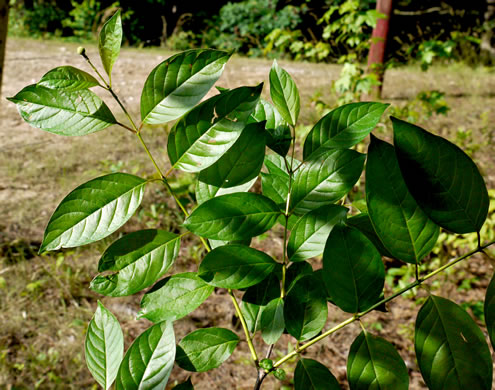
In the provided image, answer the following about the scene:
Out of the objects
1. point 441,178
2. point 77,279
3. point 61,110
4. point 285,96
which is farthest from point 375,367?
point 77,279

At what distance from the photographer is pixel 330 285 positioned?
390mm

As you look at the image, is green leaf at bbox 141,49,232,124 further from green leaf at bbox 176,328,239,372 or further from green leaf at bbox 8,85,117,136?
green leaf at bbox 176,328,239,372

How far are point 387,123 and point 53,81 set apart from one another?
423cm

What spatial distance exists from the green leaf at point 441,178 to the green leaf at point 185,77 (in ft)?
0.64

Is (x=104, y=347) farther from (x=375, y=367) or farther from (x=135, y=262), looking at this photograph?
(x=375, y=367)

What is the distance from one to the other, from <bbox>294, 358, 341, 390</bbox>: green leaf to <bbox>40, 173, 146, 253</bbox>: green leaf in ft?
0.76

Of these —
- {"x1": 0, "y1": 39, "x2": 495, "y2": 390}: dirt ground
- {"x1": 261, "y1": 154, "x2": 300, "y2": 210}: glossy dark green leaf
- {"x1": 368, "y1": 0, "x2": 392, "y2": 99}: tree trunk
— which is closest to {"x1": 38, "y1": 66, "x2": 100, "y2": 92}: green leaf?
{"x1": 261, "y1": 154, "x2": 300, "y2": 210}: glossy dark green leaf

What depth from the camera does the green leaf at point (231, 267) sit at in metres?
0.42

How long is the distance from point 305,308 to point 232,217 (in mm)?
123

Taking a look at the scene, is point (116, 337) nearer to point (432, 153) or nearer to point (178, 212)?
point (432, 153)

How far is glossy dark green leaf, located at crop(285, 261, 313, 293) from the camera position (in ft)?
1.52

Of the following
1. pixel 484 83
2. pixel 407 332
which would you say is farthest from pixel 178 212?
pixel 484 83

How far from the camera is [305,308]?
0.44 meters

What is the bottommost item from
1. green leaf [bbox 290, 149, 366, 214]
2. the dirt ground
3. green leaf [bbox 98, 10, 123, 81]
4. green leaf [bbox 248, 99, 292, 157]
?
the dirt ground
